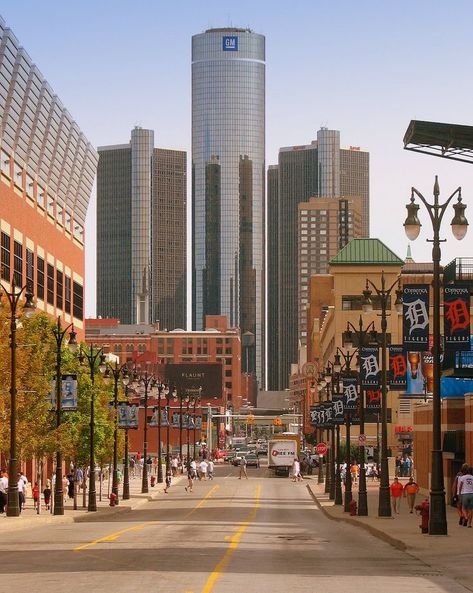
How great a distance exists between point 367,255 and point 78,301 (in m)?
49.7

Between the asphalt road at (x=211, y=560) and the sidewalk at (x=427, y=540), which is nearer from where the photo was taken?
the asphalt road at (x=211, y=560)

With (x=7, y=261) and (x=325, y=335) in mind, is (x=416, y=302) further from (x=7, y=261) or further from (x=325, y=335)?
(x=325, y=335)

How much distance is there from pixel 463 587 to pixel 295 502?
5978 cm

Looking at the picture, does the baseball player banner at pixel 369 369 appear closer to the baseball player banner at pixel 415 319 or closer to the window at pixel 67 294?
the baseball player banner at pixel 415 319

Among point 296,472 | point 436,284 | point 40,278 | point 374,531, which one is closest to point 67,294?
point 40,278

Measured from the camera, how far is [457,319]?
40656 mm

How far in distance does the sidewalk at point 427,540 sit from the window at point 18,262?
3651 centimetres

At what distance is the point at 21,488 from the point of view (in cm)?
6588

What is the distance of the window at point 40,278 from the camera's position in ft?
332

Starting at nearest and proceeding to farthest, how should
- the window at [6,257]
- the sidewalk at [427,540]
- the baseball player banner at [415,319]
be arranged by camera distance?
the sidewalk at [427,540] → the baseball player banner at [415,319] → the window at [6,257]

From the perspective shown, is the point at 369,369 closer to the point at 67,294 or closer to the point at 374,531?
the point at 374,531

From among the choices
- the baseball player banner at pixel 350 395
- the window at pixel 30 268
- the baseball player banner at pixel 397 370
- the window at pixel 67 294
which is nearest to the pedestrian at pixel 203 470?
the window at pixel 67 294

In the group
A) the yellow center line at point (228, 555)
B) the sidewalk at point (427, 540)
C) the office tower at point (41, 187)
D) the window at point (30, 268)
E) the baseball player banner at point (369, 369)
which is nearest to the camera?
the yellow center line at point (228, 555)

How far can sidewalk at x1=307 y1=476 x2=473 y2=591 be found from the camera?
27859mm
